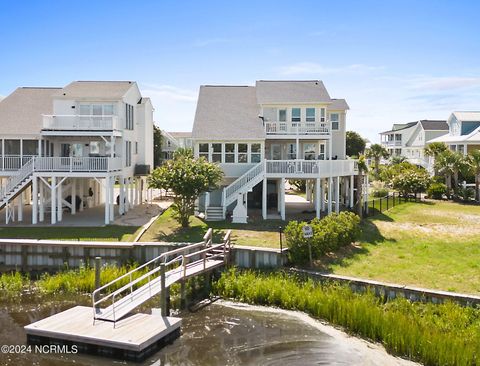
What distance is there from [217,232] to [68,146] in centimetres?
1466

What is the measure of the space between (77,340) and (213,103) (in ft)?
83.1

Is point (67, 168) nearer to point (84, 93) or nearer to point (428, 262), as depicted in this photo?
point (84, 93)

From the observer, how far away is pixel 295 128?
3594 centimetres

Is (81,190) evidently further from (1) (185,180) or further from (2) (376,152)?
(2) (376,152)

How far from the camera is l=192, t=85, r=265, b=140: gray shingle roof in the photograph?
34844 millimetres

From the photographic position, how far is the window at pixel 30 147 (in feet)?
115

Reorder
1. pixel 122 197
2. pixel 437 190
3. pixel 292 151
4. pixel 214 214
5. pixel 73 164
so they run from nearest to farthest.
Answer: pixel 73 164 < pixel 214 214 < pixel 122 197 < pixel 292 151 < pixel 437 190

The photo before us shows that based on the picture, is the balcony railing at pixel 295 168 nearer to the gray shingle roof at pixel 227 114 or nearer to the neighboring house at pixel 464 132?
the gray shingle roof at pixel 227 114

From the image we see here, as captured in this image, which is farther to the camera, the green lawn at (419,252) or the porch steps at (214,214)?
the porch steps at (214,214)

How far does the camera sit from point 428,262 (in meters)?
22.8

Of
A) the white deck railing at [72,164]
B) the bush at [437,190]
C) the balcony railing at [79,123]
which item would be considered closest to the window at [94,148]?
the balcony railing at [79,123]

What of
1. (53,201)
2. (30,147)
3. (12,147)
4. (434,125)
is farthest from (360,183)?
(434,125)

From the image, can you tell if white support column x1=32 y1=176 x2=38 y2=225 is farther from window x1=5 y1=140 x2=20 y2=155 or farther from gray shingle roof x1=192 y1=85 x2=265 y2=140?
gray shingle roof x1=192 y1=85 x2=265 y2=140

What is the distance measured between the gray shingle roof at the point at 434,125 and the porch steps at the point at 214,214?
51509 mm
